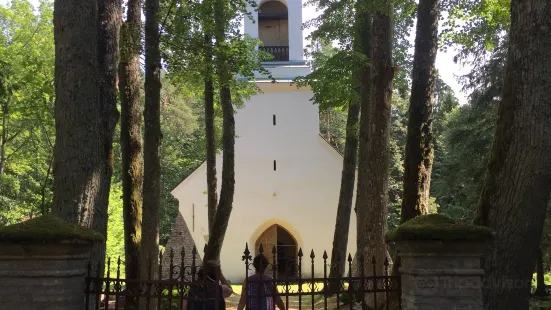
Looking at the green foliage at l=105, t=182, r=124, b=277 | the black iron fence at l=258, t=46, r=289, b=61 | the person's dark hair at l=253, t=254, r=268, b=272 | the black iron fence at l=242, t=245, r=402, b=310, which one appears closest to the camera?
the black iron fence at l=242, t=245, r=402, b=310

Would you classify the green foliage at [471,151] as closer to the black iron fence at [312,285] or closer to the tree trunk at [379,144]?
the tree trunk at [379,144]

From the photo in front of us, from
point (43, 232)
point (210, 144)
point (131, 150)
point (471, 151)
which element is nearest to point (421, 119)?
point (131, 150)

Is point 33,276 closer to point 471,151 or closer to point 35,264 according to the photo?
point 35,264

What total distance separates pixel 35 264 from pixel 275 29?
19.7 m

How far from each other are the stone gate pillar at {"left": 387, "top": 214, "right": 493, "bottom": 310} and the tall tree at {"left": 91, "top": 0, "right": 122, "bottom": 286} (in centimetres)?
323

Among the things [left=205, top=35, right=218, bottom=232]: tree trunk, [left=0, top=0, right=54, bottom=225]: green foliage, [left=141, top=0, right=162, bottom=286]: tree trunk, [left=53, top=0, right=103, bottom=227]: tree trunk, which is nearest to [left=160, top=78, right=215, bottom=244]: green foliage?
[left=0, top=0, right=54, bottom=225]: green foliage

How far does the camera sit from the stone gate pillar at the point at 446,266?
4.11m

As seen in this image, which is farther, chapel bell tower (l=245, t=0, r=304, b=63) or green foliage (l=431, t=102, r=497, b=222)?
chapel bell tower (l=245, t=0, r=304, b=63)

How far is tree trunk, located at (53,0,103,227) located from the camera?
549 cm

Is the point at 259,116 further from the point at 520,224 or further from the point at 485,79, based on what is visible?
the point at 520,224

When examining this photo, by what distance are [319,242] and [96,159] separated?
17917mm

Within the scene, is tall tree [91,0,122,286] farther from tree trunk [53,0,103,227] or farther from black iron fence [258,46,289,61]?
black iron fence [258,46,289,61]

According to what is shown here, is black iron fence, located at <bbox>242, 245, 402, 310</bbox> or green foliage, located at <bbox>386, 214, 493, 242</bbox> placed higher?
green foliage, located at <bbox>386, 214, 493, 242</bbox>

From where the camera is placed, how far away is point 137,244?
9.56m
